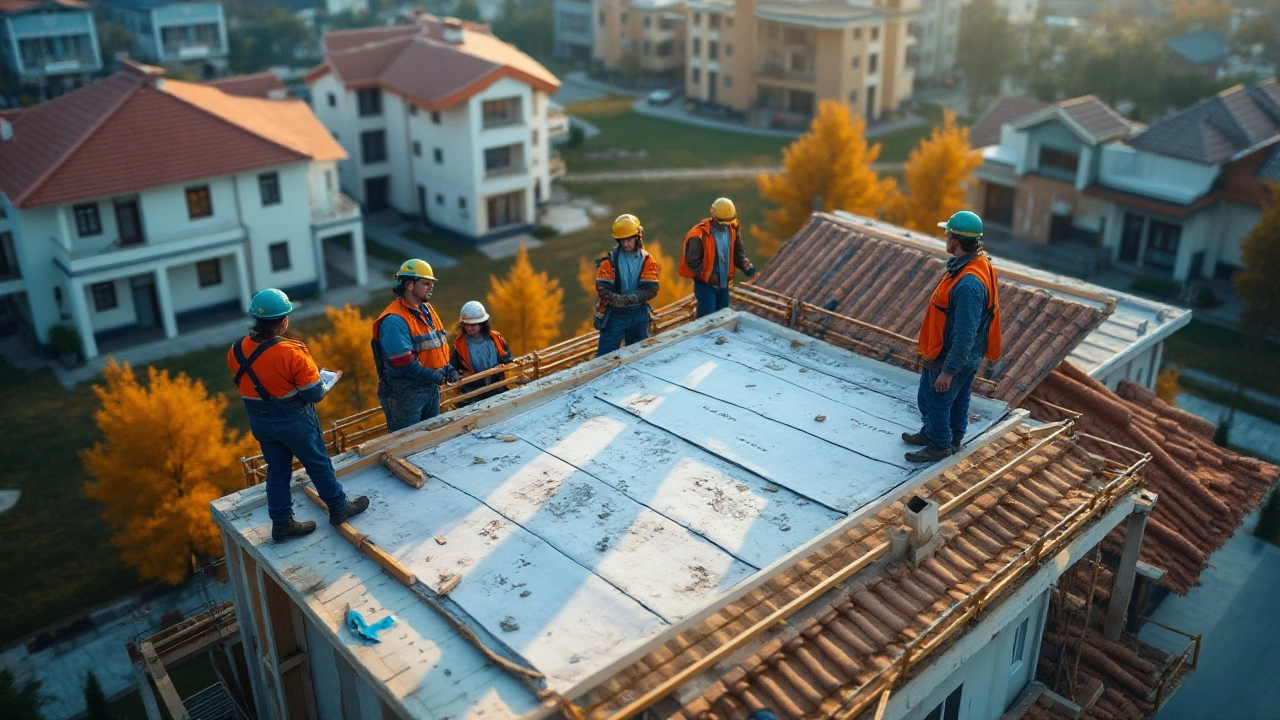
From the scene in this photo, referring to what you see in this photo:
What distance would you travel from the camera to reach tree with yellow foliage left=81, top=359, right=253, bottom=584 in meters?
25.7

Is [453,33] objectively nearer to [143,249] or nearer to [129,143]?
[129,143]

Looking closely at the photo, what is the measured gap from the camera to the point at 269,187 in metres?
43.5

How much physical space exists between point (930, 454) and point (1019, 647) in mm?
2997

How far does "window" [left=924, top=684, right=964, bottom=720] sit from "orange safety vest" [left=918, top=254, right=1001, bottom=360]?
421cm

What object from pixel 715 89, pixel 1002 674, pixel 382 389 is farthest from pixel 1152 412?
pixel 715 89

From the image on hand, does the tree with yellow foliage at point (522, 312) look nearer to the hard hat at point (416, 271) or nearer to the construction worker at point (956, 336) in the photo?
the hard hat at point (416, 271)

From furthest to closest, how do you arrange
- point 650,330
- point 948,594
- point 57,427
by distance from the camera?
point 57,427, point 650,330, point 948,594

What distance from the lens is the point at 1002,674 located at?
44.8ft

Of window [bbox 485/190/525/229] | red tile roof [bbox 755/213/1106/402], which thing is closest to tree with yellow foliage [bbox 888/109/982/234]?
red tile roof [bbox 755/213/1106/402]

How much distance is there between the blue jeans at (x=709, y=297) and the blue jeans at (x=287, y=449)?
8715 millimetres

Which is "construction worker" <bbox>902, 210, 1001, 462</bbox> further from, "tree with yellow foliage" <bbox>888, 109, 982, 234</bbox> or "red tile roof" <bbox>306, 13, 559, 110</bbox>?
"red tile roof" <bbox>306, 13, 559, 110</bbox>

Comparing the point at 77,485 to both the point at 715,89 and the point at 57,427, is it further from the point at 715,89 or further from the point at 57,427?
the point at 715,89

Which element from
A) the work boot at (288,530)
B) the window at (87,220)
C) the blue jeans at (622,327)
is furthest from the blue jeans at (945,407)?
the window at (87,220)

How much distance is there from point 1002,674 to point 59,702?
68.2 feet
